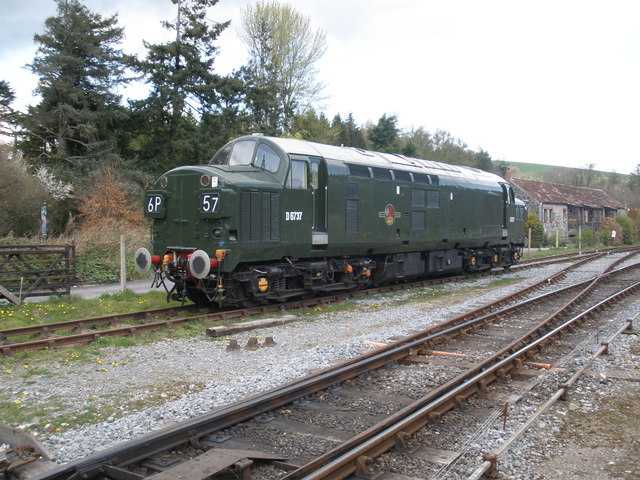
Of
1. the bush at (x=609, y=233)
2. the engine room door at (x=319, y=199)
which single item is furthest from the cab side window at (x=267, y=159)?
the bush at (x=609, y=233)

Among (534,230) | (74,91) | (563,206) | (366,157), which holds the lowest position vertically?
(534,230)

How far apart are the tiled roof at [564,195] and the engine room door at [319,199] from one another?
37.9 meters

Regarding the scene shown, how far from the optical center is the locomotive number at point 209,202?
10538 mm

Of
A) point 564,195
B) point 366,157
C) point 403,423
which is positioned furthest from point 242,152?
point 564,195

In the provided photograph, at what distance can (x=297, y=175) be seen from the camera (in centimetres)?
1196

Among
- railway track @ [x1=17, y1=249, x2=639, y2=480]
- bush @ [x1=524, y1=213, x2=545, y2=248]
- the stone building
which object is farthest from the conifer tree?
the stone building

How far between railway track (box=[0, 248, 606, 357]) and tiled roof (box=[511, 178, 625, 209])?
3818 cm

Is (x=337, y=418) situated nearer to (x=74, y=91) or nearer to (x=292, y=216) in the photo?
(x=292, y=216)

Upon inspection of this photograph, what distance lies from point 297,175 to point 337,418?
7212 mm

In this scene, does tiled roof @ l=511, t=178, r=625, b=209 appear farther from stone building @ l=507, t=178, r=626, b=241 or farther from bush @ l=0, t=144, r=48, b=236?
bush @ l=0, t=144, r=48, b=236

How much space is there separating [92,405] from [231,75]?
24548 millimetres

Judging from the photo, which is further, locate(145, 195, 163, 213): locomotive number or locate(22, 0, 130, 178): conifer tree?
locate(22, 0, 130, 178): conifer tree

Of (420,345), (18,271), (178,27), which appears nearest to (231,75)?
(178,27)

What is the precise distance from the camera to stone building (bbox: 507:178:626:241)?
46062mm
